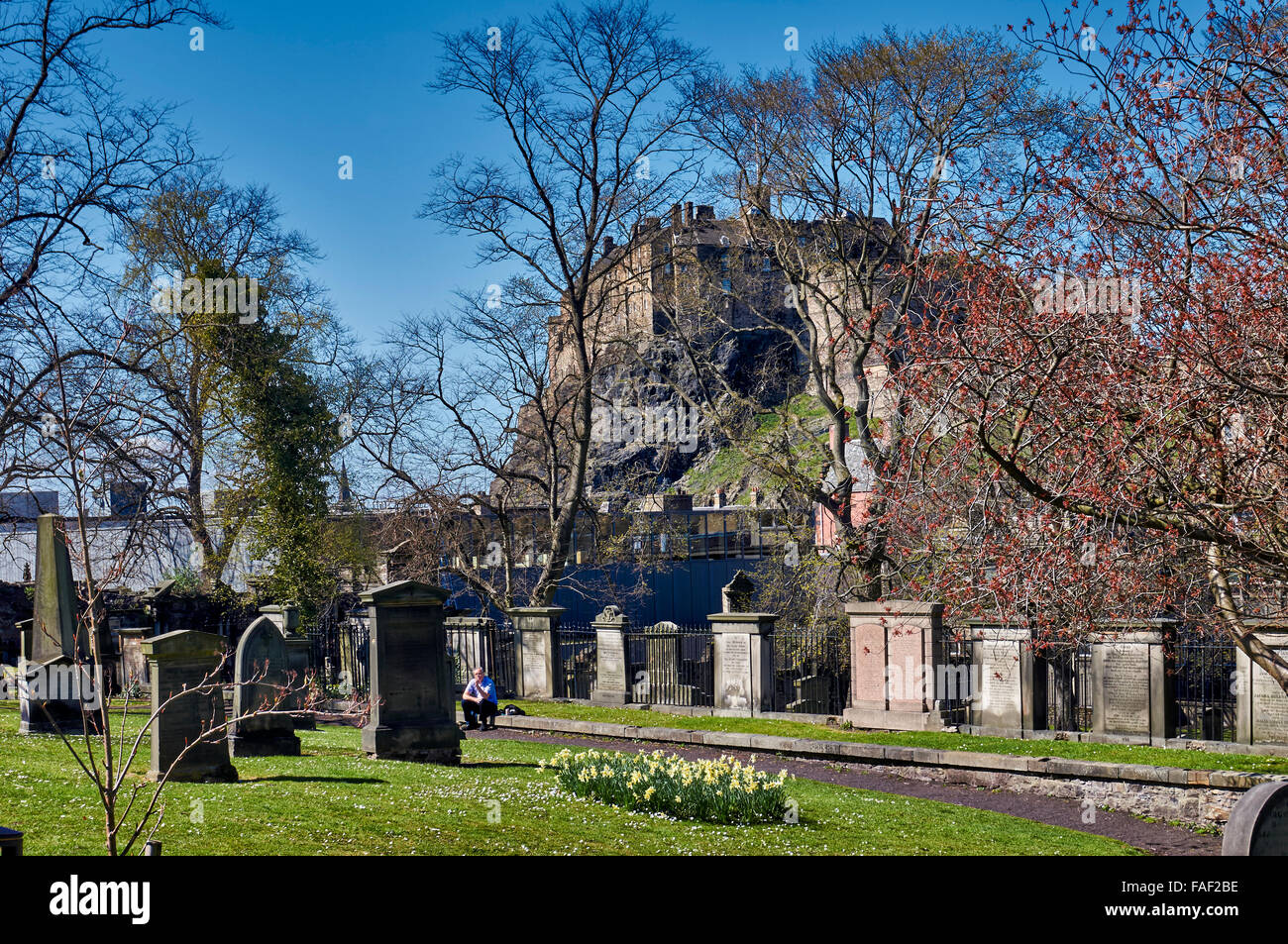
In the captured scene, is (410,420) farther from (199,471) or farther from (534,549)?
(534,549)

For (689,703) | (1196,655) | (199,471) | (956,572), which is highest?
(199,471)

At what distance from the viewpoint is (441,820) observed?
897cm

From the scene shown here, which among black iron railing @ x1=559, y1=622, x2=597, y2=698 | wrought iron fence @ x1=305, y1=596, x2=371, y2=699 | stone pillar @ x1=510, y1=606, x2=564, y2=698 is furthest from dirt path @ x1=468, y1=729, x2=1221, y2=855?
wrought iron fence @ x1=305, y1=596, x2=371, y2=699

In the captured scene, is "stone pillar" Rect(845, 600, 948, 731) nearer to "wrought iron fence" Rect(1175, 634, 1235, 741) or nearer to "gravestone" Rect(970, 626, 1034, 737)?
"gravestone" Rect(970, 626, 1034, 737)

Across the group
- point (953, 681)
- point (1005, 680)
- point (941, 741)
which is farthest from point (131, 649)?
point (1005, 680)

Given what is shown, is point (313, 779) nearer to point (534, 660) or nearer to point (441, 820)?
point (441, 820)

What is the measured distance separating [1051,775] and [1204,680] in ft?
12.5

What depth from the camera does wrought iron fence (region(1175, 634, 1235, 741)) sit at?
50.9 ft

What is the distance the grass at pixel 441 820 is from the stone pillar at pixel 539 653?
11290mm

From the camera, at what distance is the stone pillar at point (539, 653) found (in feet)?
80.4

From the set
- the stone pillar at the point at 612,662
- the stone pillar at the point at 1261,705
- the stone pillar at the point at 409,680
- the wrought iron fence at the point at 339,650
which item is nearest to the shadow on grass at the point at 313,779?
the stone pillar at the point at 409,680

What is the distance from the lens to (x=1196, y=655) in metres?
16.1
